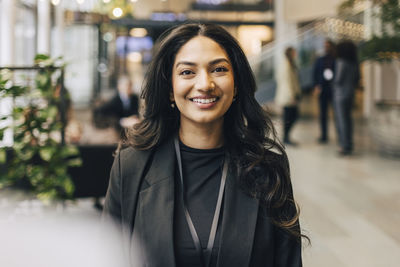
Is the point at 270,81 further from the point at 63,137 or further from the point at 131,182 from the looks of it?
the point at 131,182

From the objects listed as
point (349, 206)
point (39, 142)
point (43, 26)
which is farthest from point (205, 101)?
point (43, 26)

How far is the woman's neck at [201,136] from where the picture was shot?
1.55m

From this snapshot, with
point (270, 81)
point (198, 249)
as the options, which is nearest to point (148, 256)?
point (198, 249)

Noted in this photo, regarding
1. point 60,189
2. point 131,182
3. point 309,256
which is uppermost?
point 131,182

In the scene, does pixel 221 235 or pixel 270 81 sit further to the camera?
pixel 270 81

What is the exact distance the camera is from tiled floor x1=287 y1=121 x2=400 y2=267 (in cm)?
365

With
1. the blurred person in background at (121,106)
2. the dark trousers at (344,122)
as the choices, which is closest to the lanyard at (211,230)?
the blurred person in background at (121,106)

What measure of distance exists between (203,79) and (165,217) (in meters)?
0.43

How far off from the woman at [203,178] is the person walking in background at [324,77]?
719 cm

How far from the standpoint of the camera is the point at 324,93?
8.84 m

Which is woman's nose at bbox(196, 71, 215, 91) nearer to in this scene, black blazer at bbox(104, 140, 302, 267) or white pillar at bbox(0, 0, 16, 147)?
black blazer at bbox(104, 140, 302, 267)

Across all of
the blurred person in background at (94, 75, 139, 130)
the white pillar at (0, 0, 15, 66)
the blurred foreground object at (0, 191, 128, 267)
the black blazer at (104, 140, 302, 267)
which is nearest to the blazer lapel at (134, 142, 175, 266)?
the black blazer at (104, 140, 302, 267)

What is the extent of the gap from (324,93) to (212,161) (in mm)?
7671

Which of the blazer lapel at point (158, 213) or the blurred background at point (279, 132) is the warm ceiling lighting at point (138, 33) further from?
the blazer lapel at point (158, 213)
